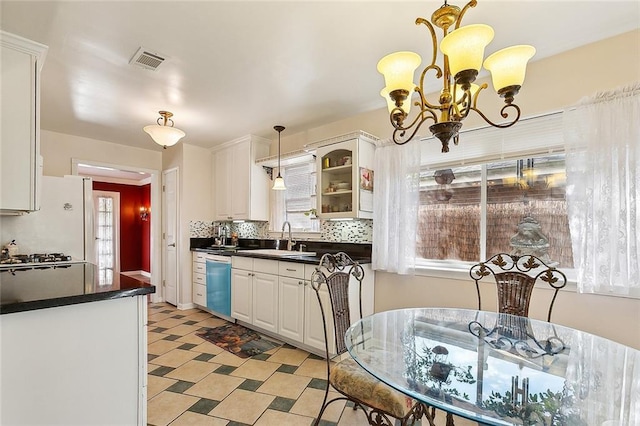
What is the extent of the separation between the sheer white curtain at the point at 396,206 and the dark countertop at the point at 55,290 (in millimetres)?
1957

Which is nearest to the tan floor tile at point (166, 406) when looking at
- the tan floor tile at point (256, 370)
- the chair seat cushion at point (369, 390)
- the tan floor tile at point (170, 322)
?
the tan floor tile at point (256, 370)

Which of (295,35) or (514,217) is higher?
A: (295,35)

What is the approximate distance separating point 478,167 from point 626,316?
1.36 metres

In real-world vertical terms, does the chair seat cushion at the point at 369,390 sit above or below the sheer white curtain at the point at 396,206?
below

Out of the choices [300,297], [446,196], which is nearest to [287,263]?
[300,297]

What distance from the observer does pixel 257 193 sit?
4.14m

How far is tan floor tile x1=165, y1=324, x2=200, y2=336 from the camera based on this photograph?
11.3 ft

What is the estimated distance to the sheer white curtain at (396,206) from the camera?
8.77 ft

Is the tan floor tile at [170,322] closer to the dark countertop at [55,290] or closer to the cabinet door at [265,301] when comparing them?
the cabinet door at [265,301]

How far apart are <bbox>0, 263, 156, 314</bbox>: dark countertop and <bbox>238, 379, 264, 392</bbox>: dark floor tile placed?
1.23 metres

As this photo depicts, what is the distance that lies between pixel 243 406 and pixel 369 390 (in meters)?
1.07

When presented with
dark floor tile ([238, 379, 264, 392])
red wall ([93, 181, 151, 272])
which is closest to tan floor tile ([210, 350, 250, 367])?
dark floor tile ([238, 379, 264, 392])

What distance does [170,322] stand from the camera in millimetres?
3850

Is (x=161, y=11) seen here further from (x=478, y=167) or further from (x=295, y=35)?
(x=478, y=167)
